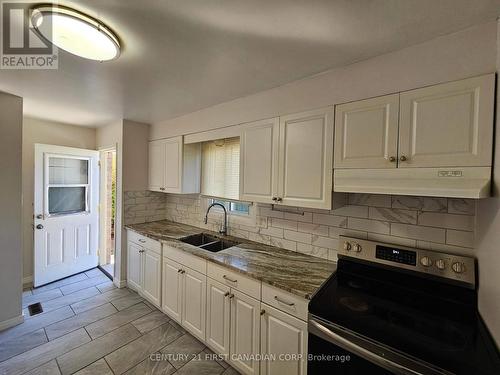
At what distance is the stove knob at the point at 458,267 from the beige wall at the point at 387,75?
1023 mm

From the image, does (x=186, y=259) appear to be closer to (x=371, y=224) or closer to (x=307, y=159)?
(x=307, y=159)

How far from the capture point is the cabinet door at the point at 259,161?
72.8 inches

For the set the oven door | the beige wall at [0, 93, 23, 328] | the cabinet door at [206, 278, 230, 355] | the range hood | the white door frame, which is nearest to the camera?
the oven door

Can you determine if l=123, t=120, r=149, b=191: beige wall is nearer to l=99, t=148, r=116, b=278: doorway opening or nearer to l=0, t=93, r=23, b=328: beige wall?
l=99, t=148, r=116, b=278: doorway opening

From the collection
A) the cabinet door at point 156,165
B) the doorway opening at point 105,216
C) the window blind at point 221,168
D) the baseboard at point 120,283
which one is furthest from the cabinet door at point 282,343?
the doorway opening at point 105,216

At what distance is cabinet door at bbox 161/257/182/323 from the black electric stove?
143cm

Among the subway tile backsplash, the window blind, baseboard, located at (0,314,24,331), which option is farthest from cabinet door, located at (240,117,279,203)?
baseboard, located at (0,314,24,331)

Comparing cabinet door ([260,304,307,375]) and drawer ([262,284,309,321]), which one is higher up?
drawer ([262,284,309,321])

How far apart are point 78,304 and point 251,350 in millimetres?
2348

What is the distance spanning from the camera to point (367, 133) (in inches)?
54.6

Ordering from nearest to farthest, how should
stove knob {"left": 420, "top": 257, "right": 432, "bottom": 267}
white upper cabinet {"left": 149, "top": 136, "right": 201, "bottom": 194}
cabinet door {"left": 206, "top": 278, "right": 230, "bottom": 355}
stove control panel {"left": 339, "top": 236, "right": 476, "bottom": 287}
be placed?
stove control panel {"left": 339, "top": 236, "right": 476, "bottom": 287} → stove knob {"left": 420, "top": 257, "right": 432, "bottom": 267} → cabinet door {"left": 206, "top": 278, "right": 230, "bottom": 355} → white upper cabinet {"left": 149, "top": 136, "right": 201, "bottom": 194}

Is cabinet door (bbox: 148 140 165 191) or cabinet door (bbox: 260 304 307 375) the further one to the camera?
cabinet door (bbox: 148 140 165 191)

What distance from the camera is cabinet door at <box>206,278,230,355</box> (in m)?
1.78

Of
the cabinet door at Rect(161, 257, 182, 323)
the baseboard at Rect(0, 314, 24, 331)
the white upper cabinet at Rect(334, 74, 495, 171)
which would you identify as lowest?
the baseboard at Rect(0, 314, 24, 331)
